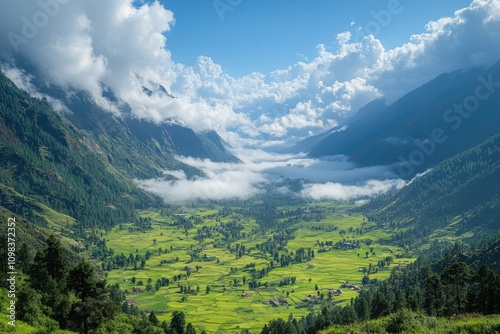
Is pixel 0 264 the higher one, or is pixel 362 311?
pixel 0 264

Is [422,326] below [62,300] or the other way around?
below

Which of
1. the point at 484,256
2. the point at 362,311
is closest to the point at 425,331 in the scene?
the point at 362,311

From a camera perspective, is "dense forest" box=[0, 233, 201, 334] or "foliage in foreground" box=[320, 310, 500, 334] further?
"dense forest" box=[0, 233, 201, 334]

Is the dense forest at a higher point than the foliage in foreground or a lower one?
higher

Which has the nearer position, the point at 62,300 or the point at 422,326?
the point at 422,326

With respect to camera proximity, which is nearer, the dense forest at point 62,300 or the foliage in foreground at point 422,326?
the foliage in foreground at point 422,326

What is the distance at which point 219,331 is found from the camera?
171250mm

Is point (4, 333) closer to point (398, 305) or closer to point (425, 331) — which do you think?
point (425, 331)


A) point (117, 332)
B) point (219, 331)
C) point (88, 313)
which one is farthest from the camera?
point (219, 331)

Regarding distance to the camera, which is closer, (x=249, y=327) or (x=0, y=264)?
(x=0, y=264)

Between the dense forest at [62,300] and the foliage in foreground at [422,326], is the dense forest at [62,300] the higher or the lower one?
the higher one

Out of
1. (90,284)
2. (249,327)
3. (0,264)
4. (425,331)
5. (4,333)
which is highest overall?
(0,264)

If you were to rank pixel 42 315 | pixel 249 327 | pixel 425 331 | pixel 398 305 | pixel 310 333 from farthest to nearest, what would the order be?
pixel 249 327
pixel 310 333
pixel 398 305
pixel 42 315
pixel 425 331

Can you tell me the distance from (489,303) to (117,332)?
3316 inches
